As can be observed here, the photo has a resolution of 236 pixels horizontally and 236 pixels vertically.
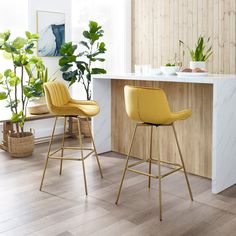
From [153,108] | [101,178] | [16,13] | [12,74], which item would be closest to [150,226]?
[153,108]

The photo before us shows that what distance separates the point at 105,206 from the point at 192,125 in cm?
128

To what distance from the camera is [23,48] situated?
15.0ft

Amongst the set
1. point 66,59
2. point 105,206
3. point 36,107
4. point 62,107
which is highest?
point 66,59

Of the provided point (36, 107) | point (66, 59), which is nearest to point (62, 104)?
point (36, 107)

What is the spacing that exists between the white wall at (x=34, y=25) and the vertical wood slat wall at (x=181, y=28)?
3.51 ft

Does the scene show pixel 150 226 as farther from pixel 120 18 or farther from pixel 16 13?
pixel 120 18

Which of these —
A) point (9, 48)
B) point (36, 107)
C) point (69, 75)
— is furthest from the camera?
point (69, 75)

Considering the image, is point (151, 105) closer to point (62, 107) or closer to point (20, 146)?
point (62, 107)

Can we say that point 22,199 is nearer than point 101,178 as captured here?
Yes

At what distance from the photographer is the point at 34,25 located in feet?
16.7

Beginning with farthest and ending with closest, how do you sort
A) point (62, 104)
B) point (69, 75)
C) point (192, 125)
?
1. point (69, 75)
2. point (192, 125)
3. point (62, 104)

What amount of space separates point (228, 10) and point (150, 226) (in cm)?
307

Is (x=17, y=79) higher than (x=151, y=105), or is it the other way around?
(x=17, y=79)

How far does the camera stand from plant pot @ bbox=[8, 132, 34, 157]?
4.34 metres
